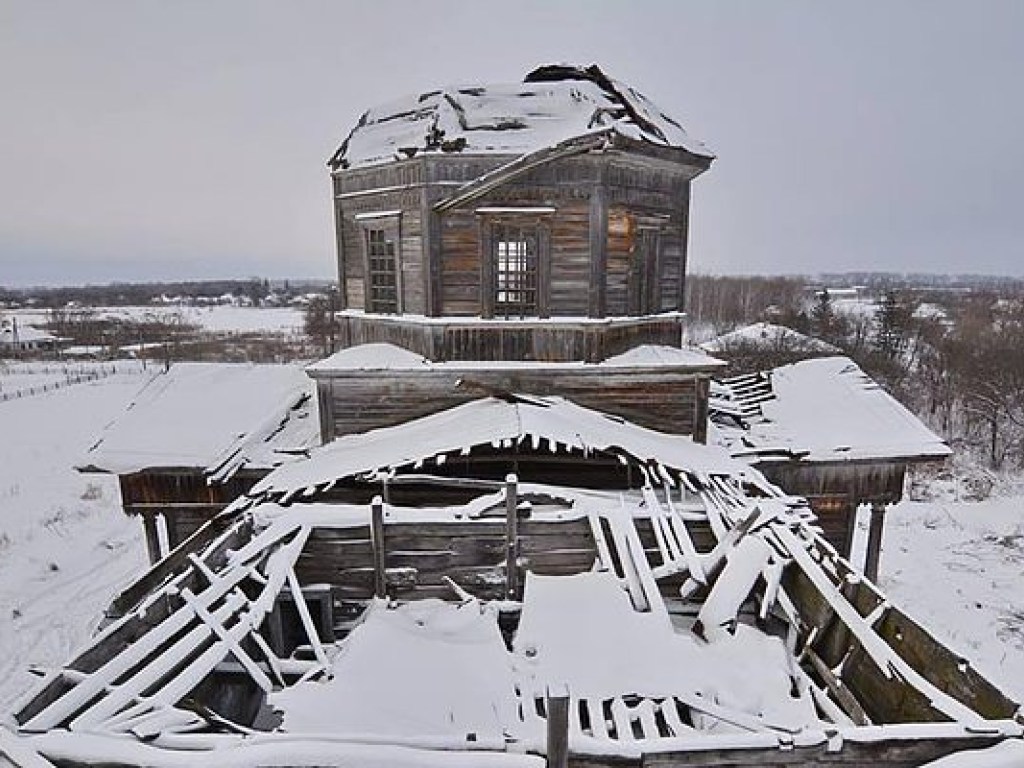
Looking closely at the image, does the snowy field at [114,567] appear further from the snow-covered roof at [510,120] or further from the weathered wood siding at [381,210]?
the snow-covered roof at [510,120]

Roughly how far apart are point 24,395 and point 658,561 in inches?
1644

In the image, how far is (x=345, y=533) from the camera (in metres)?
6.27

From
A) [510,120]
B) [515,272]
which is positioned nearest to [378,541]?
[515,272]

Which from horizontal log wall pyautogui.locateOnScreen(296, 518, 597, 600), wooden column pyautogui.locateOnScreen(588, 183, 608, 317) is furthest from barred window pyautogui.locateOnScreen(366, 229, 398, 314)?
horizontal log wall pyautogui.locateOnScreen(296, 518, 597, 600)

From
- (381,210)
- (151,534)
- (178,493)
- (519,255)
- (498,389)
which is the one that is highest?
(381,210)

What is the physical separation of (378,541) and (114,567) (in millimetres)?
10114

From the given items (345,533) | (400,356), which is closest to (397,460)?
(345,533)

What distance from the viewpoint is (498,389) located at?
977 cm

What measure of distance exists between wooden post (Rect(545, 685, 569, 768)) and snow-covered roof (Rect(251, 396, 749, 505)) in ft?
16.2

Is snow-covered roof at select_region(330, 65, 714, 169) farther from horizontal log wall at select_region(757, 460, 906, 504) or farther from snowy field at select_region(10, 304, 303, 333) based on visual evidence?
snowy field at select_region(10, 304, 303, 333)

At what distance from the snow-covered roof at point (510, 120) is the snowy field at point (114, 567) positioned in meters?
8.78

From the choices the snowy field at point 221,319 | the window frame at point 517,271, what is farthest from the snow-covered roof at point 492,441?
the snowy field at point 221,319

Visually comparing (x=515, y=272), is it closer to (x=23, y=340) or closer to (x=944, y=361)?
(x=944, y=361)

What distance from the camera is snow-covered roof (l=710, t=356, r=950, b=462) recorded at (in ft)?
33.0
